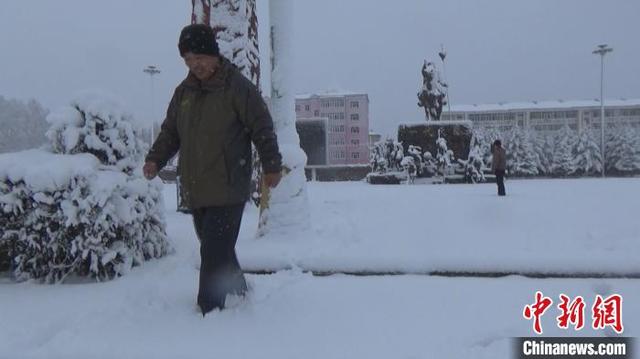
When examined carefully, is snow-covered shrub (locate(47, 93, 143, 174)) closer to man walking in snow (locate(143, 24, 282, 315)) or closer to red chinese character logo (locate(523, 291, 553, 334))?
man walking in snow (locate(143, 24, 282, 315))

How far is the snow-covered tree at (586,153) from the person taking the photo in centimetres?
5094

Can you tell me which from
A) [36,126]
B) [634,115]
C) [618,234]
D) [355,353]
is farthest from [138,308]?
[634,115]

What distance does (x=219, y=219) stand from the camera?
3375 millimetres

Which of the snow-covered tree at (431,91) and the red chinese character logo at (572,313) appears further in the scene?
the snow-covered tree at (431,91)

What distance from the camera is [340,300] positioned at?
3766mm

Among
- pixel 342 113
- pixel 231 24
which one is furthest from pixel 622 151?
pixel 231 24

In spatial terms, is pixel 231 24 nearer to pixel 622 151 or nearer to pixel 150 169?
pixel 150 169

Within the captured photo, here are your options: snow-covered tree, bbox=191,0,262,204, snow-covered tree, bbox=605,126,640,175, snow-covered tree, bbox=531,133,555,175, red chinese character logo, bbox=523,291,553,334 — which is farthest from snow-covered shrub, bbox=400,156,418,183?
snow-covered tree, bbox=531,133,555,175

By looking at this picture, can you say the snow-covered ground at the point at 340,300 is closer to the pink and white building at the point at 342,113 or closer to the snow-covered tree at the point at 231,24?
the snow-covered tree at the point at 231,24

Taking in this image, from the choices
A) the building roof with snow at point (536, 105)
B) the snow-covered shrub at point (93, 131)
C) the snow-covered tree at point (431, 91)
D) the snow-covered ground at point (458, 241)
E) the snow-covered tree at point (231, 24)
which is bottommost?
the snow-covered ground at point (458, 241)

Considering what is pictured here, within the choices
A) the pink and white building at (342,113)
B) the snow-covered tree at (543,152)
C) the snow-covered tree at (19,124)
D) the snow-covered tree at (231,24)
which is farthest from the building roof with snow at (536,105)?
the snow-covered tree at (231,24)

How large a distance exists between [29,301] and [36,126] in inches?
2753

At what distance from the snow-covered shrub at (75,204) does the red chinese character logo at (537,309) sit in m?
3.10

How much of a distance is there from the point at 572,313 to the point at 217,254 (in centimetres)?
230
